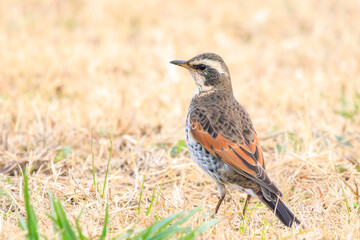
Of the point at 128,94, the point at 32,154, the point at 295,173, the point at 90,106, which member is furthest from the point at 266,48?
the point at 32,154

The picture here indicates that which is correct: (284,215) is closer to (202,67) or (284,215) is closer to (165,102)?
(202,67)

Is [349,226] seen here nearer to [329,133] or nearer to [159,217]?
[159,217]

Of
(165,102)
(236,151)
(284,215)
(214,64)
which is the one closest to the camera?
(284,215)

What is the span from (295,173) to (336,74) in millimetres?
4141

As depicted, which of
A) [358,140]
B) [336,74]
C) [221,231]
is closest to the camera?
[221,231]

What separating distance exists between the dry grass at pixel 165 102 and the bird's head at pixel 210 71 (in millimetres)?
913

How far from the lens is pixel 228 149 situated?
523cm

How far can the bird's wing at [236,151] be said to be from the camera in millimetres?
4993

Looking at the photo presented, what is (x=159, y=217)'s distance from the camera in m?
4.70

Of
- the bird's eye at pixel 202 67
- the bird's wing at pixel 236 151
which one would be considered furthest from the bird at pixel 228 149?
the bird's eye at pixel 202 67

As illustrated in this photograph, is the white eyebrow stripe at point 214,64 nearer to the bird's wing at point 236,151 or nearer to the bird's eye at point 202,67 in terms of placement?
the bird's eye at point 202,67

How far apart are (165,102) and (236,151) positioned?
333 cm

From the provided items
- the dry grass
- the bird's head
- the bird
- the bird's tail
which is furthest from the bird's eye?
the bird's tail

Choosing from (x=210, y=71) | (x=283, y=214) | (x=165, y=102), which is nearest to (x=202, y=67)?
(x=210, y=71)
